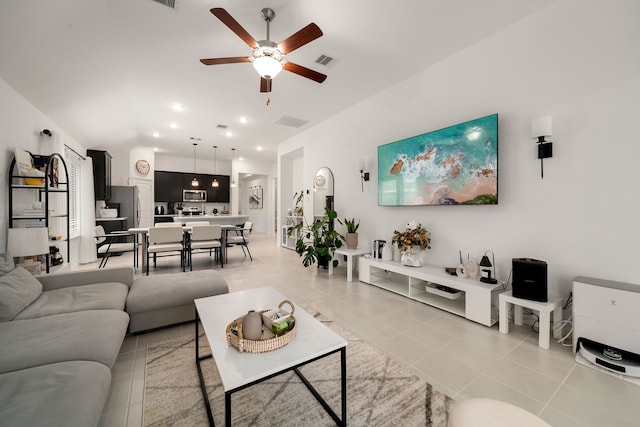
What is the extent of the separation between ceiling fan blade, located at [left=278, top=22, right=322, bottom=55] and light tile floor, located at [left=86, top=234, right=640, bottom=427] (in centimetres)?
265

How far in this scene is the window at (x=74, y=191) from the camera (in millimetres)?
5020

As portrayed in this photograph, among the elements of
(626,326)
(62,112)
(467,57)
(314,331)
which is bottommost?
(626,326)

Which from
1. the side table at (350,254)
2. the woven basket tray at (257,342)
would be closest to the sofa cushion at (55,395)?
the woven basket tray at (257,342)

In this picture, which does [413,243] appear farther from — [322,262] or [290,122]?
[290,122]

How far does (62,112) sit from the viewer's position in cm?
390

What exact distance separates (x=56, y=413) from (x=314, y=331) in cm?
110

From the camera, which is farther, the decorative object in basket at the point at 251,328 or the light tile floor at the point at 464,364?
the light tile floor at the point at 464,364

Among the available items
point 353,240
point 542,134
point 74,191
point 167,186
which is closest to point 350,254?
point 353,240

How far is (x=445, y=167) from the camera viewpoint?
3088mm

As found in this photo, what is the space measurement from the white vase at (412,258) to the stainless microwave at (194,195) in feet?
27.1

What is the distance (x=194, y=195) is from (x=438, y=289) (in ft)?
29.0

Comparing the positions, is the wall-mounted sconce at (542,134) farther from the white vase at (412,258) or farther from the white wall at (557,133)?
the white vase at (412,258)

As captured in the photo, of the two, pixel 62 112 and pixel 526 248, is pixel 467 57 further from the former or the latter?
pixel 62 112

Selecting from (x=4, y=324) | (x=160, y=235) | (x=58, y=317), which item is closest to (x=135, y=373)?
(x=58, y=317)
